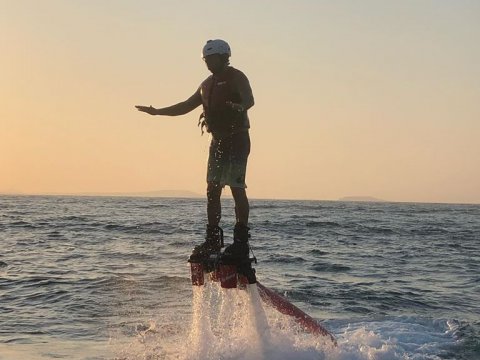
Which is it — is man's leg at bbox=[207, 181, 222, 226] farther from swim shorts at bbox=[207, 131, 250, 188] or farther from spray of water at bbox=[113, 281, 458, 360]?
spray of water at bbox=[113, 281, 458, 360]

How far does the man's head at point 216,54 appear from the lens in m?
7.75

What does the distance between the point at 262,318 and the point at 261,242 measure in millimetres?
19368

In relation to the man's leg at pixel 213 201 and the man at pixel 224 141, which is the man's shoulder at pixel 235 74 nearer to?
the man at pixel 224 141

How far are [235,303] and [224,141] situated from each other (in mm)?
2069

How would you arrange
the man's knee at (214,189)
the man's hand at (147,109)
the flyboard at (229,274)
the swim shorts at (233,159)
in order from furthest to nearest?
the man's hand at (147,109) < the man's knee at (214,189) < the swim shorts at (233,159) < the flyboard at (229,274)

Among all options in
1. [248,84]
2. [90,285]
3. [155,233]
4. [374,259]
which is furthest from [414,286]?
[155,233]

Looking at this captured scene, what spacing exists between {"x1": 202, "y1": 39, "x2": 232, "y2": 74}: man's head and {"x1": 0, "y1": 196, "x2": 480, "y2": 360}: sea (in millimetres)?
2741

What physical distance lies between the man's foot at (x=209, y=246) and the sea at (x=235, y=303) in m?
0.44

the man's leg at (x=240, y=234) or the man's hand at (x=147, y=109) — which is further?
the man's hand at (x=147, y=109)

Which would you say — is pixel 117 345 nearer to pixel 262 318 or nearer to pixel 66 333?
pixel 66 333

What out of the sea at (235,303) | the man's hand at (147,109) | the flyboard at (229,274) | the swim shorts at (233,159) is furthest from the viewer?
the sea at (235,303)

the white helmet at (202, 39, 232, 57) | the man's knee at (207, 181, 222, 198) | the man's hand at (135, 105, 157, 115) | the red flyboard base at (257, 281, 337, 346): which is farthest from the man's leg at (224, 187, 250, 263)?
the white helmet at (202, 39, 232, 57)

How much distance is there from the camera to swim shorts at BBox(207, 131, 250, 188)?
7.91 meters

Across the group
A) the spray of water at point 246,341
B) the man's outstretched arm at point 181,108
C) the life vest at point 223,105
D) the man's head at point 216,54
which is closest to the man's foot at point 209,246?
the spray of water at point 246,341
